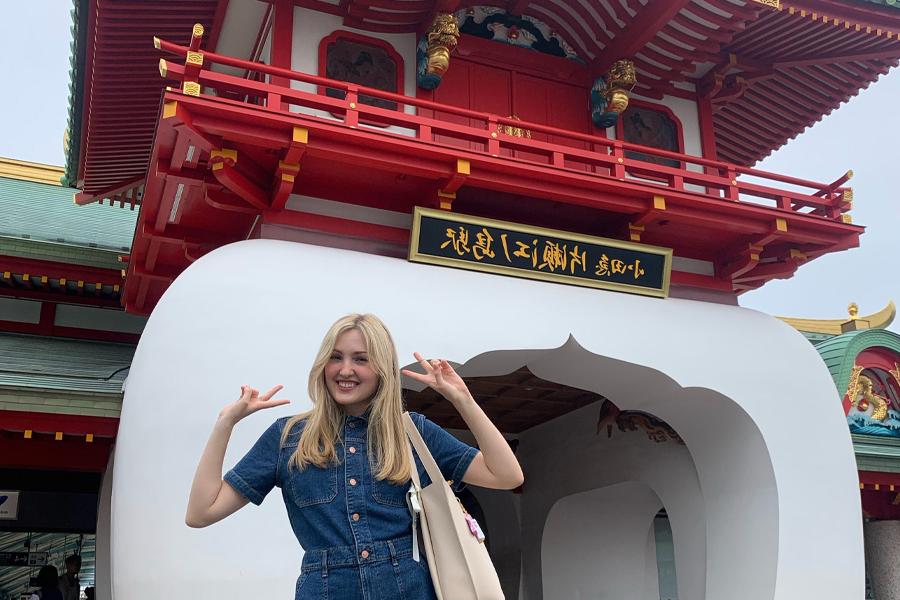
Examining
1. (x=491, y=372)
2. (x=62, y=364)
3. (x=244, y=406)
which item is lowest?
(x=244, y=406)

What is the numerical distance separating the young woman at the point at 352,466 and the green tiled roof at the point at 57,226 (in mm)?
9381

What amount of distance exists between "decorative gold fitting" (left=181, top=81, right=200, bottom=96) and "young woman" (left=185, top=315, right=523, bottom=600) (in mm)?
4787

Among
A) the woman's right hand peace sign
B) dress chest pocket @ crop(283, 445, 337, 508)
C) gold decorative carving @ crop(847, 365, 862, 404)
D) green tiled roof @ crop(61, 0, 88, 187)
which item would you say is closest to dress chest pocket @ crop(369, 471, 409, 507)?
dress chest pocket @ crop(283, 445, 337, 508)

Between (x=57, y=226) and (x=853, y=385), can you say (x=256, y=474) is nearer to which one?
(x=853, y=385)

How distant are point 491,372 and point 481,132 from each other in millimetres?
2297

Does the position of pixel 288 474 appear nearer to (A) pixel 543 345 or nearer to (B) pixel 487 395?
(A) pixel 543 345

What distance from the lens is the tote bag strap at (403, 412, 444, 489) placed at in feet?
7.95

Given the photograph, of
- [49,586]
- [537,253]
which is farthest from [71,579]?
[537,253]

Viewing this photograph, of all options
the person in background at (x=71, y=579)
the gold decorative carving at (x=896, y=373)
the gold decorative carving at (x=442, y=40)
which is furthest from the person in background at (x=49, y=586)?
the gold decorative carving at (x=896, y=373)

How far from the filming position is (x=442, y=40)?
843cm

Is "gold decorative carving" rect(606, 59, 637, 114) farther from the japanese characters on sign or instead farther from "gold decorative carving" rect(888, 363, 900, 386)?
"gold decorative carving" rect(888, 363, 900, 386)

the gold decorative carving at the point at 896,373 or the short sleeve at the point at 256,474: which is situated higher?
the gold decorative carving at the point at 896,373

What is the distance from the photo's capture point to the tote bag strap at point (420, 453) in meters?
2.42

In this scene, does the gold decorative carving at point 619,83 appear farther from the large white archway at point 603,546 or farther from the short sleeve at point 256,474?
the short sleeve at point 256,474
